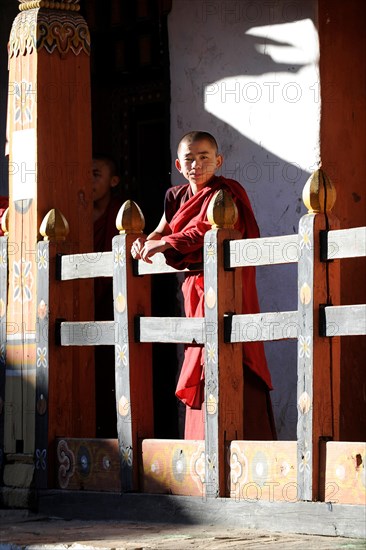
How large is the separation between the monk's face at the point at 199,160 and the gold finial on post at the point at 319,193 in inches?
44.4

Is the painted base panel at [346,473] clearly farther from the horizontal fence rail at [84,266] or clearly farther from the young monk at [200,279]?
the horizontal fence rail at [84,266]

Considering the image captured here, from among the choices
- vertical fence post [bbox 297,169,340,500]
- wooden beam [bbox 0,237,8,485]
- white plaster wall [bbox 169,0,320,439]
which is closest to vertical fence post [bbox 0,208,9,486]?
wooden beam [bbox 0,237,8,485]

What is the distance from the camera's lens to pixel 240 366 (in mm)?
6078

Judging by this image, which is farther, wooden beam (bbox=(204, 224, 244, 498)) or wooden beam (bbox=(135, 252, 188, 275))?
wooden beam (bbox=(135, 252, 188, 275))

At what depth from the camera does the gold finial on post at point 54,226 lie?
6859mm

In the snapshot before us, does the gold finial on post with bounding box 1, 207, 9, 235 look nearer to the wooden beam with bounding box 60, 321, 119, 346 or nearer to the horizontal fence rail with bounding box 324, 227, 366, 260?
the wooden beam with bounding box 60, 321, 119, 346

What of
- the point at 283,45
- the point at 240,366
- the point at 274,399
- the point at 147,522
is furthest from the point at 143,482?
the point at 283,45

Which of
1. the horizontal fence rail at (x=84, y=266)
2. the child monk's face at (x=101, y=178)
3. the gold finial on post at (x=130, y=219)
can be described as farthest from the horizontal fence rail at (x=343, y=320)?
the child monk's face at (x=101, y=178)

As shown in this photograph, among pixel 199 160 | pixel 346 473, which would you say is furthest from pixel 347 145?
pixel 346 473

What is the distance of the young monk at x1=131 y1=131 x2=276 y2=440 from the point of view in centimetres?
649

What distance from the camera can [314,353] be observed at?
5578 millimetres

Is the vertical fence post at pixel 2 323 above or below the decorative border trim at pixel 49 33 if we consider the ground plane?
below

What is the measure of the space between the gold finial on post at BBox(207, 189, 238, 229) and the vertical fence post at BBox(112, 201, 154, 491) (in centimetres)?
52

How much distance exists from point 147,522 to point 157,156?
3038 millimetres
